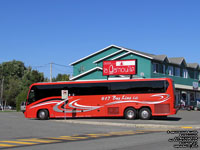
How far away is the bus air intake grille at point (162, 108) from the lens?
29359 mm

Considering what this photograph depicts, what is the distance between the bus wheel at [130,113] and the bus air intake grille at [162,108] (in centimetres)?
176

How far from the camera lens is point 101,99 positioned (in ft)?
103

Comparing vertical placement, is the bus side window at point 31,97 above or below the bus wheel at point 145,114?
above

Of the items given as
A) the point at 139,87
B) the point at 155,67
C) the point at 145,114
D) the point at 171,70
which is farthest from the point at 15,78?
the point at 145,114

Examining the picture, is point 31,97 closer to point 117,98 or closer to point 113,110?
point 113,110

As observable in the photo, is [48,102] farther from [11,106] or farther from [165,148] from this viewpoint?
[11,106]

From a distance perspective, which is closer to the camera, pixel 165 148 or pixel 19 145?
pixel 165 148

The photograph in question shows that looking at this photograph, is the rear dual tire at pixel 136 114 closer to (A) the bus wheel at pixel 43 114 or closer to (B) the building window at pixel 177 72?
(A) the bus wheel at pixel 43 114

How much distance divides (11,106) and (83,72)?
50916mm

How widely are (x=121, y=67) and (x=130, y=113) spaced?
15.5 meters

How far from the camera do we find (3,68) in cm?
10638

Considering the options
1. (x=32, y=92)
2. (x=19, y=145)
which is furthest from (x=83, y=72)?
(x=19, y=145)

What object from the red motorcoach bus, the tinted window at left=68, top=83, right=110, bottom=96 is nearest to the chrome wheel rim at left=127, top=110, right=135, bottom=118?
the red motorcoach bus

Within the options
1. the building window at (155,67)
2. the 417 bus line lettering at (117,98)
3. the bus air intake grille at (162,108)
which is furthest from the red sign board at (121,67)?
the bus air intake grille at (162,108)
